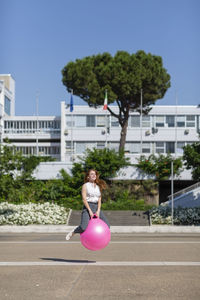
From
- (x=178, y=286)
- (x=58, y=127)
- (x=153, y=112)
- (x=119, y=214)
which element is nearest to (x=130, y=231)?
(x=119, y=214)

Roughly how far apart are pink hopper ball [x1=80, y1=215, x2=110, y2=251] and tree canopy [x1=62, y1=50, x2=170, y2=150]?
33.4m

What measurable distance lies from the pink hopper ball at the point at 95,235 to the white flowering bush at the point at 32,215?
16.1 meters

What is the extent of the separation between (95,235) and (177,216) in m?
17.7

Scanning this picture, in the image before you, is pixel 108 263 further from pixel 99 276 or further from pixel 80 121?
pixel 80 121

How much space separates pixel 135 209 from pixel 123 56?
1711 cm

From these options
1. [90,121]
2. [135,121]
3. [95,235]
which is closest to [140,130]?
[135,121]

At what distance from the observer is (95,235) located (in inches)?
334

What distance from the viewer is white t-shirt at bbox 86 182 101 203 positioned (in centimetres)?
920

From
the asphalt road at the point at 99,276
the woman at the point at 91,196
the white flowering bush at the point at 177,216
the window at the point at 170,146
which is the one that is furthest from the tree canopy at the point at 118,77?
the woman at the point at 91,196

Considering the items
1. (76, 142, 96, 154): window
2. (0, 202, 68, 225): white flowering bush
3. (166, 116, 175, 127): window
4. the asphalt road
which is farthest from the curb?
(166, 116, 175, 127): window

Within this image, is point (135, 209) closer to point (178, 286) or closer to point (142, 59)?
point (142, 59)

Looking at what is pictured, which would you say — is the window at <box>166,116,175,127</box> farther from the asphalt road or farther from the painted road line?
the painted road line

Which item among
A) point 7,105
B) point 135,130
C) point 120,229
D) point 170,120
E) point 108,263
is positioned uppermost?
point 7,105

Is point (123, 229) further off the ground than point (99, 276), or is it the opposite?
point (99, 276)
